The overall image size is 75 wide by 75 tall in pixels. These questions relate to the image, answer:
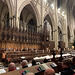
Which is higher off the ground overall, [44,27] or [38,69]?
[44,27]

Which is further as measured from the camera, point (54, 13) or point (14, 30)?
point (54, 13)

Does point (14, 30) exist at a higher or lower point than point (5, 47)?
higher

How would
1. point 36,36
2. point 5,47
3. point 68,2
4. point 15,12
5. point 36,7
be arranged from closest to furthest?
point 5,47, point 15,12, point 36,36, point 36,7, point 68,2

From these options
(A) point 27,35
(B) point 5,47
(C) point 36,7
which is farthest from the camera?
(C) point 36,7

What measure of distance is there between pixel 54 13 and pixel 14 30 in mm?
12496

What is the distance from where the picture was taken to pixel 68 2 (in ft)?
97.5

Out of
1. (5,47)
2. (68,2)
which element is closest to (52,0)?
(68,2)

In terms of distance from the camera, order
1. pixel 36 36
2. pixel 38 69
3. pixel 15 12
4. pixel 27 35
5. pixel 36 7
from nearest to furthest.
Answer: pixel 38 69, pixel 15 12, pixel 27 35, pixel 36 36, pixel 36 7

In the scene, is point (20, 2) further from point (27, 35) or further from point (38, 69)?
point (38, 69)

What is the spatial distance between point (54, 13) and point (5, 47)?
14325mm

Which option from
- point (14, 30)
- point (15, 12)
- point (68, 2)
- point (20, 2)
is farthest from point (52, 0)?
point (14, 30)

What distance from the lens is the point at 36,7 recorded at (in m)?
17.7

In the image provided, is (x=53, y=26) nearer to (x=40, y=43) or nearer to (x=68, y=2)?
(x=40, y=43)

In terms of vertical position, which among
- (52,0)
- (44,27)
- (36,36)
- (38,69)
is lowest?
(38,69)
